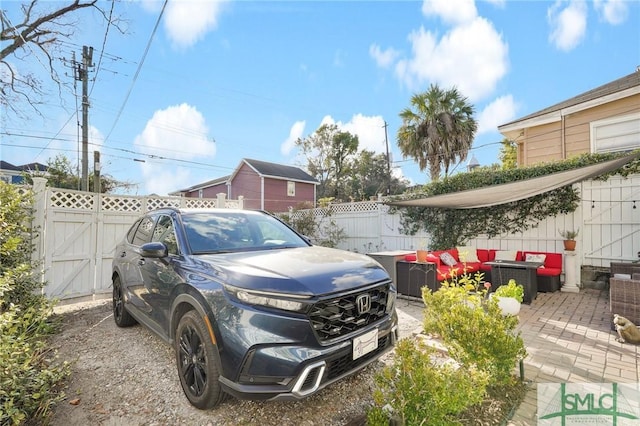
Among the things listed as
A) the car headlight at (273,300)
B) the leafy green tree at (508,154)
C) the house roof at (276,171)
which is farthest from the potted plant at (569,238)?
the house roof at (276,171)

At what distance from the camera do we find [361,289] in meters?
2.24

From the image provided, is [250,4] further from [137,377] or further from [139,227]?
[137,377]

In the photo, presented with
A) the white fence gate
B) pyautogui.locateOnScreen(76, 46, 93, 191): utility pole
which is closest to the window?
the white fence gate

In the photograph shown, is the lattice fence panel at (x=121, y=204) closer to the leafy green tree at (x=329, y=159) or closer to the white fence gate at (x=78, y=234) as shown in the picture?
the white fence gate at (x=78, y=234)

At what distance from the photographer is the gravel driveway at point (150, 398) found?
2244 mm

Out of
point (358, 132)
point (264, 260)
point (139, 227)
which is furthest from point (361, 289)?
point (358, 132)

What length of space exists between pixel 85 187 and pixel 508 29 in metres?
15.4

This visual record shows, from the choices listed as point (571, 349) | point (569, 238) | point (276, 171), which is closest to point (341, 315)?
point (571, 349)

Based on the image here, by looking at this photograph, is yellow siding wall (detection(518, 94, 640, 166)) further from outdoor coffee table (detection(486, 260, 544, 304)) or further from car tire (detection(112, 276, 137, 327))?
car tire (detection(112, 276, 137, 327))

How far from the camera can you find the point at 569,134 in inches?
338

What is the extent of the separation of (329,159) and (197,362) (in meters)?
27.6

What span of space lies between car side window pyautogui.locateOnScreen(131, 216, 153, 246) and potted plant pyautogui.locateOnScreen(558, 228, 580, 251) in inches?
315

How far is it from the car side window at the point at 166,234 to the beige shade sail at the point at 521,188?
19.7 feet

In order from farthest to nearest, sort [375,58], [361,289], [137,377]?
[375,58] → [137,377] → [361,289]
